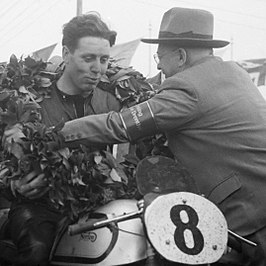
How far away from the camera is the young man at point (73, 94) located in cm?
377

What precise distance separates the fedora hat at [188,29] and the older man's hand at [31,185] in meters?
1.13

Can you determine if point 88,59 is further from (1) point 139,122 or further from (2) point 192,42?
(1) point 139,122

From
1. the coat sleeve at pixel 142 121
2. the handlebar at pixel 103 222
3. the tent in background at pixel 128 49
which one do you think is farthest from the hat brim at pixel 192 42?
the tent in background at pixel 128 49

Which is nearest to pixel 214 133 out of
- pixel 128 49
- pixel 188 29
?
pixel 188 29

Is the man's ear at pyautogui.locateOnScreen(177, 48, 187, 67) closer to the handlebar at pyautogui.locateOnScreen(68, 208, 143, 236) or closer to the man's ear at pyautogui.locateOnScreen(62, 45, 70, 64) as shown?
the man's ear at pyautogui.locateOnScreen(62, 45, 70, 64)

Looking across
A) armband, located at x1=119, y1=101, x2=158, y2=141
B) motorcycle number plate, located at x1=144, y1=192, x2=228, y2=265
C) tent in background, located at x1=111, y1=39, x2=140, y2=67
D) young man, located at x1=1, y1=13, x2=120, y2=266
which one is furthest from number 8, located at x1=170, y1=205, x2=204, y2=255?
tent in background, located at x1=111, y1=39, x2=140, y2=67

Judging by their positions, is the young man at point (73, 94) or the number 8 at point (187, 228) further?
the young man at point (73, 94)

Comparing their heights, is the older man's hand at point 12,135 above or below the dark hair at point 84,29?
below

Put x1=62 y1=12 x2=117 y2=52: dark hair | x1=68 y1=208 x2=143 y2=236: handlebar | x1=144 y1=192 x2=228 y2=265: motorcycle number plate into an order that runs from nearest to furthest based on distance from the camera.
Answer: x1=144 y1=192 x2=228 y2=265: motorcycle number plate < x1=68 y1=208 x2=143 y2=236: handlebar < x1=62 y1=12 x2=117 y2=52: dark hair

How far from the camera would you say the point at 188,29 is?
3.81 m

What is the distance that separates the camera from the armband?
11.3 feet

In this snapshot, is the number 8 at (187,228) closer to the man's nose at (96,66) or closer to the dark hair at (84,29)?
the man's nose at (96,66)

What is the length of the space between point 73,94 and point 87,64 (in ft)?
0.76

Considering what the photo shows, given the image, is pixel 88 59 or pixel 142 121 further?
pixel 88 59
